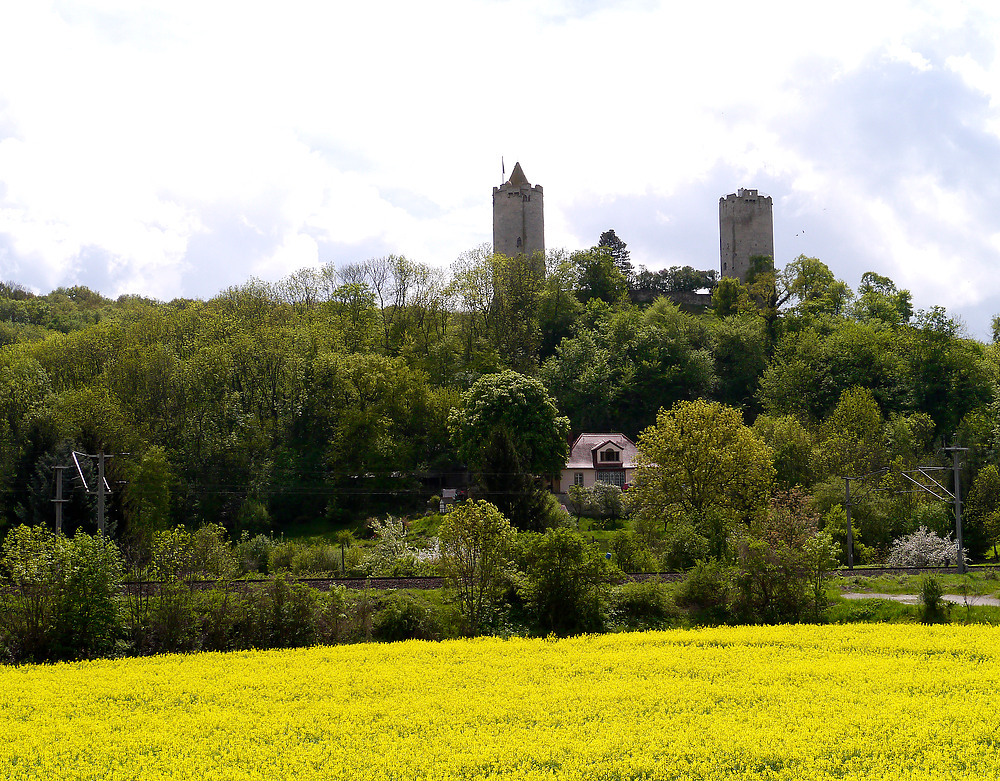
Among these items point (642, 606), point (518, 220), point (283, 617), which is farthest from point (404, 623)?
point (518, 220)

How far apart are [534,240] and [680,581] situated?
80.2 meters

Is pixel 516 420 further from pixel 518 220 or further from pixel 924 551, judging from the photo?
pixel 518 220

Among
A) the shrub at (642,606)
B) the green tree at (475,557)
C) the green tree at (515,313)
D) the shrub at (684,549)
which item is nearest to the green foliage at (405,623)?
the green tree at (475,557)

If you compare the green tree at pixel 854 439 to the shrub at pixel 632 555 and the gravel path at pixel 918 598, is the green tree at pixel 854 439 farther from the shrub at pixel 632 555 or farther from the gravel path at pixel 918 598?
the gravel path at pixel 918 598

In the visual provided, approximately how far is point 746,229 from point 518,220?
92.7ft

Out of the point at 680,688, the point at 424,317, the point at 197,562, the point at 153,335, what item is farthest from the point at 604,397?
the point at 680,688

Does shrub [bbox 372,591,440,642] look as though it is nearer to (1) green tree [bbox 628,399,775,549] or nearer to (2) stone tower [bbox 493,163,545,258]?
(1) green tree [bbox 628,399,775,549]

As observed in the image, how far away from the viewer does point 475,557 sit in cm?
2975

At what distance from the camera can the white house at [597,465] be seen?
64.6 m

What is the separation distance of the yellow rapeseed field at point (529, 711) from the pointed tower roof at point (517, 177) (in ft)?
301

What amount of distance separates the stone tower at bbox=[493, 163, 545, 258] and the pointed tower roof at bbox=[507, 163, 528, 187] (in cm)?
158

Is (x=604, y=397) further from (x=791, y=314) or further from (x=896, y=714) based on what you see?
(x=896, y=714)

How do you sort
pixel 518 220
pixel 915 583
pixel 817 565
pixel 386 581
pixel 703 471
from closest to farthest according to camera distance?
pixel 817 565 → pixel 915 583 → pixel 386 581 → pixel 703 471 → pixel 518 220

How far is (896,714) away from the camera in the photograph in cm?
1822
